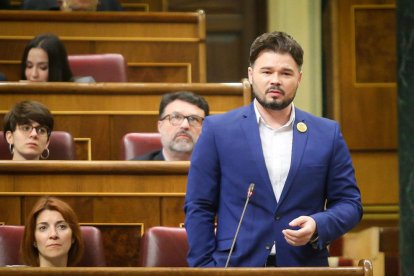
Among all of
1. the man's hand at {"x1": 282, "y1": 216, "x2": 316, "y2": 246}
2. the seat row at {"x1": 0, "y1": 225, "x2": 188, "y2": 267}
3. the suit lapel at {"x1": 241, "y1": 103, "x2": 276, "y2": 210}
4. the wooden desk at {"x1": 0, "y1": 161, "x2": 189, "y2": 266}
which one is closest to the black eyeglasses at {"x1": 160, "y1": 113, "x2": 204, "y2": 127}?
the wooden desk at {"x1": 0, "y1": 161, "x2": 189, "y2": 266}

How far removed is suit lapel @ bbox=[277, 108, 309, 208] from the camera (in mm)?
1275

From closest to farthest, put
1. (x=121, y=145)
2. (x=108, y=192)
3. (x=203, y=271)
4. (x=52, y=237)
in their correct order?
(x=203, y=271) < (x=52, y=237) < (x=108, y=192) < (x=121, y=145)

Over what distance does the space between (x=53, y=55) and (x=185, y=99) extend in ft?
1.32

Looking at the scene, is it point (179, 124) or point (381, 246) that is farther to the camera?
point (381, 246)

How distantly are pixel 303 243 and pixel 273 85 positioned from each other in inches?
7.1

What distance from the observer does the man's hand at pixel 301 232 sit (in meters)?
1.22

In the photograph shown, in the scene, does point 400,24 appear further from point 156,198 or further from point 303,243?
point 303,243

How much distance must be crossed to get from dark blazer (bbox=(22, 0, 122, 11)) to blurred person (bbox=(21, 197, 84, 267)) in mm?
1202

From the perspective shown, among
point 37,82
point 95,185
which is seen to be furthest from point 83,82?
point 95,185

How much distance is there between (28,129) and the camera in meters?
1.98

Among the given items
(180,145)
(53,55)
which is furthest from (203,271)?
(53,55)

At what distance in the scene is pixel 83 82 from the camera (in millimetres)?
2318

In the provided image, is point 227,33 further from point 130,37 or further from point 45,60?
point 45,60

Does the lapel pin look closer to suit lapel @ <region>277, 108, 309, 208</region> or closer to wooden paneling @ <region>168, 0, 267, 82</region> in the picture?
suit lapel @ <region>277, 108, 309, 208</region>
